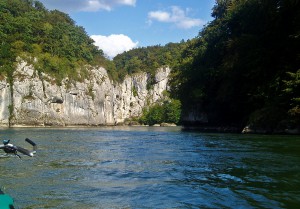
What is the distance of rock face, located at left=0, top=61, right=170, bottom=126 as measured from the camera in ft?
259

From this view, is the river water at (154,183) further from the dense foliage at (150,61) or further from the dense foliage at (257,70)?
the dense foliage at (150,61)

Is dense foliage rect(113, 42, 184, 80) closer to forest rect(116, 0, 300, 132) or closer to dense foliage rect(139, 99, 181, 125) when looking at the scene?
dense foliage rect(139, 99, 181, 125)

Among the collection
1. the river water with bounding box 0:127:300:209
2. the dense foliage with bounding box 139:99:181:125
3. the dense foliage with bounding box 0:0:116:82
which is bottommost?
the river water with bounding box 0:127:300:209

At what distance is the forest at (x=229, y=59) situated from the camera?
32688 millimetres

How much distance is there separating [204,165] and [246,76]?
2750cm

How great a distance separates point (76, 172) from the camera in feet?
37.7

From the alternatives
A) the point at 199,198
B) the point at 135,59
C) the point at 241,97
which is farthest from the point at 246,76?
the point at 135,59

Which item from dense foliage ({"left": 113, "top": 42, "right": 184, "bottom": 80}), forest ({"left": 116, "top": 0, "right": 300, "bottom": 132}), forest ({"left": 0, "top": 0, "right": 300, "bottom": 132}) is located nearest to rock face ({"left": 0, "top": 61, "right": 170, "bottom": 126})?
forest ({"left": 0, "top": 0, "right": 300, "bottom": 132})

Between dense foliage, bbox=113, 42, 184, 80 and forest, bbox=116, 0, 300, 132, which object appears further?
dense foliage, bbox=113, 42, 184, 80

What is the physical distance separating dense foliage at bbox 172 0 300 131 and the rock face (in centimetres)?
4193

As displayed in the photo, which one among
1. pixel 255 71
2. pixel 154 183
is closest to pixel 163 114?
pixel 255 71

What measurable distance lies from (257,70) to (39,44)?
71.5 m

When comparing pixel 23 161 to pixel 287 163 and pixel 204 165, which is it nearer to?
pixel 204 165

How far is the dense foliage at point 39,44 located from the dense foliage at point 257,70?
45055mm
